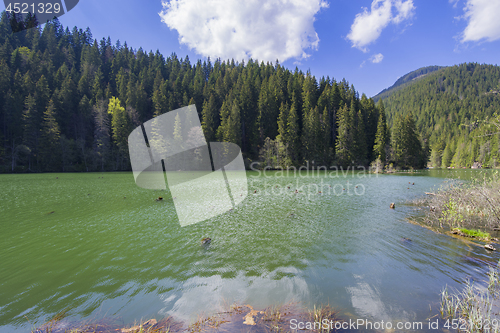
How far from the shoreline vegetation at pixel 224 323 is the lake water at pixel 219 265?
0.78 ft

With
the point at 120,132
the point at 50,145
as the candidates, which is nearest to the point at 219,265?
the point at 120,132

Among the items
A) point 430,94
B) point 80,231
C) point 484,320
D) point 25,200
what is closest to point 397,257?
point 484,320

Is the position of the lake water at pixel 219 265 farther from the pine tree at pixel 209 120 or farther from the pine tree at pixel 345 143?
the pine tree at pixel 209 120

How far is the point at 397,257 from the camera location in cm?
745

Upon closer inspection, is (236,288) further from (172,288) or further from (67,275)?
(67,275)

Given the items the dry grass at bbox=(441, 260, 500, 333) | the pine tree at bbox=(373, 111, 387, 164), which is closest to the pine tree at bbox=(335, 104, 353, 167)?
the pine tree at bbox=(373, 111, 387, 164)

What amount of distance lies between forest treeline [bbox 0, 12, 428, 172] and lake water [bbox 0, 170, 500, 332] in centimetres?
5074

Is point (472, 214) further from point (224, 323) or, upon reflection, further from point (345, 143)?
point (345, 143)

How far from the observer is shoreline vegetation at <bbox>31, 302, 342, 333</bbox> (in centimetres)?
405

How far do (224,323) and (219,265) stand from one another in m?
2.66

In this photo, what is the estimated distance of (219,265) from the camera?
22.5 ft

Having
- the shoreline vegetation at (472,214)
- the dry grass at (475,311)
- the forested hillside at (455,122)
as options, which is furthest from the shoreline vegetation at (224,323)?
the shoreline vegetation at (472,214)

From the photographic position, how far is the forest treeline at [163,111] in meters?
57.6

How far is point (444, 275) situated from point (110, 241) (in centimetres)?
1156
